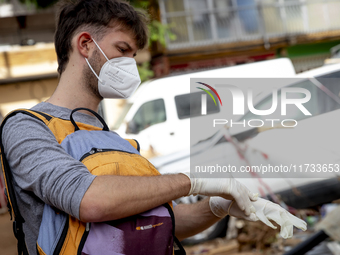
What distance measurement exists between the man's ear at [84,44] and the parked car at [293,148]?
229cm

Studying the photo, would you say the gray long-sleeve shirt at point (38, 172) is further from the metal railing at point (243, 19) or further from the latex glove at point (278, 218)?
the metal railing at point (243, 19)

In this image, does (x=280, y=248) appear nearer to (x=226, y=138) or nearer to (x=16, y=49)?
(x=226, y=138)

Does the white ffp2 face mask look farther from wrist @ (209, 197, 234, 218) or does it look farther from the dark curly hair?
wrist @ (209, 197, 234, 218)

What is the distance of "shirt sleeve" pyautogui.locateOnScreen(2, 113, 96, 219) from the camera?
1.04 m

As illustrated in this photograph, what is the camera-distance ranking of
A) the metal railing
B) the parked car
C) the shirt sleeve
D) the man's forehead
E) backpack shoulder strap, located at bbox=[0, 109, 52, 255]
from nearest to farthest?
the shirt sleeve, backpack shoulder strap, located at bbox=[0, 109, 52, 255], the man's forehead, the parked car, the metal railing

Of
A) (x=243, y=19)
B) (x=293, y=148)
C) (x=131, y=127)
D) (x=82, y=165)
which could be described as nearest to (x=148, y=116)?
(x=131, y=127)

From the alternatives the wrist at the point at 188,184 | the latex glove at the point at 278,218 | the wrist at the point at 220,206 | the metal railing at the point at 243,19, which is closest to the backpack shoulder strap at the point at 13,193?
the wrist at the point at 188,184

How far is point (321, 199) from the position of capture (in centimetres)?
431

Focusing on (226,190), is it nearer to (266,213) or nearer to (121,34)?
(266,213)

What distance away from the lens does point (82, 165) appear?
1.11m

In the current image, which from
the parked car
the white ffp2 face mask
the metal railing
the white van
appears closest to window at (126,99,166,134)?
the white van

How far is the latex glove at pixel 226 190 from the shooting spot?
136cm

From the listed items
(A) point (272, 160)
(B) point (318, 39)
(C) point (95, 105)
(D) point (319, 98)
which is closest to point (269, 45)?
(B) point (318, 39)

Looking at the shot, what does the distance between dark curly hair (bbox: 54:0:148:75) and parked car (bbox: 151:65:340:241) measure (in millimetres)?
2155
